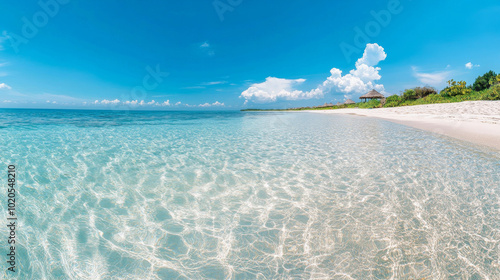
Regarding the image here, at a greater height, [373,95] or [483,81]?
[483,81]

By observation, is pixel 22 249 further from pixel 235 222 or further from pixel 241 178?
pixel 241 178

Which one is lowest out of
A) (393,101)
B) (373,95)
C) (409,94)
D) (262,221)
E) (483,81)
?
(262,221)

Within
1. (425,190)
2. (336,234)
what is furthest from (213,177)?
(425,190)

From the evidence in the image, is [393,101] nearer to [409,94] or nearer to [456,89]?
[409,94]

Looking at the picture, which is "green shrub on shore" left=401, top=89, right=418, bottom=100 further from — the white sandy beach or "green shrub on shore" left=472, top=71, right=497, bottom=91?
the white sandy beach

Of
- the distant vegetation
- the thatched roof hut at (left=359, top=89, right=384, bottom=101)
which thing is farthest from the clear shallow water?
the thatched roof hut at (left=359, top=89, right=384, bottom=101)

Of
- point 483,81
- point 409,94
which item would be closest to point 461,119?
point 409,94

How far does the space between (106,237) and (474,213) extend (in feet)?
19.7

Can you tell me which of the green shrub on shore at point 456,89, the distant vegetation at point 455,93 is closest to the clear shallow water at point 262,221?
the distant vegetation at point 455,93

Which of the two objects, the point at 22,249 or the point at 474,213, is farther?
the point at 474,213

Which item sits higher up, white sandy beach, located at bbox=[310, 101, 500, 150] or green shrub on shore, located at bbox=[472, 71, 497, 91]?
green shrub on shore, located at bbox=[472, 71, 497, 91]

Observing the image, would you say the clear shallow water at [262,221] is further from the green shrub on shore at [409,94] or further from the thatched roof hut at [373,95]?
the thatched roof hut at [373,95]

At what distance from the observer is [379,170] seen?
566cm

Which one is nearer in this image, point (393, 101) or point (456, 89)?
point (456, 89)
